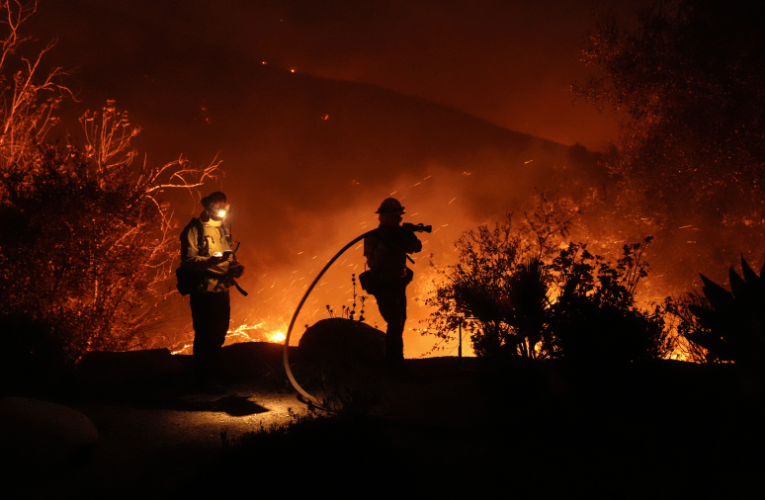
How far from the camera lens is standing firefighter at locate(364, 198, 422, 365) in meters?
6.48

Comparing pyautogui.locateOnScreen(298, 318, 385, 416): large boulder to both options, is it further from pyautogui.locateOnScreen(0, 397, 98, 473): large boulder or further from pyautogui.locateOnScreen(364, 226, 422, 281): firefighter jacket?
pyautogui.locateOnScreen(0, 397, 98, 473): large boulder

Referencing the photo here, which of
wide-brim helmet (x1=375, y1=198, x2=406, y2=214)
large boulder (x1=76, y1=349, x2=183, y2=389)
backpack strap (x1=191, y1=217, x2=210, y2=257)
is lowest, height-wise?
large boulder (x1=76, y1=349, x2=183, y2=389)

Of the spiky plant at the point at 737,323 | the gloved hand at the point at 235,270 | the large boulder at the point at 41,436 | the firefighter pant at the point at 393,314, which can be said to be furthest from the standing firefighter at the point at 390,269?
the large boulder at the point at 41,436

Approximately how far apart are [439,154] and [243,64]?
20224mm

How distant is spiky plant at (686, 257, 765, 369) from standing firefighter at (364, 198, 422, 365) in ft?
10.4

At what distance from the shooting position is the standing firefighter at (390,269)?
6.48 m

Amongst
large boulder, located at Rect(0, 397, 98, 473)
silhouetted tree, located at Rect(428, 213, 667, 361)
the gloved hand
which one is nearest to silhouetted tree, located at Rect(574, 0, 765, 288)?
silhouetted tree, located at Rect(428, 213, 667, 361)

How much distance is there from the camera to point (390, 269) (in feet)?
21.4

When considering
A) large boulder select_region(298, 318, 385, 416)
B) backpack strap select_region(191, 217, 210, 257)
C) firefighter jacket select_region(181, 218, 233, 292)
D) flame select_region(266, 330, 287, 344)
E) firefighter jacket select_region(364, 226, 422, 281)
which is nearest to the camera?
large boulder select_region(298, 318, 385, 416)

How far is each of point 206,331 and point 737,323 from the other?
5146 mm

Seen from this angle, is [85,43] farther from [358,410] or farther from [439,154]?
[358,410]

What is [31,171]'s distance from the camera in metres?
8.26

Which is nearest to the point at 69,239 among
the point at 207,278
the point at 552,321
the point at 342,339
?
the point at 207,278

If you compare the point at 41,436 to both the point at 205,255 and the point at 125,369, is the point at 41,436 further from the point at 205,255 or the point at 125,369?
the point at 205,255
